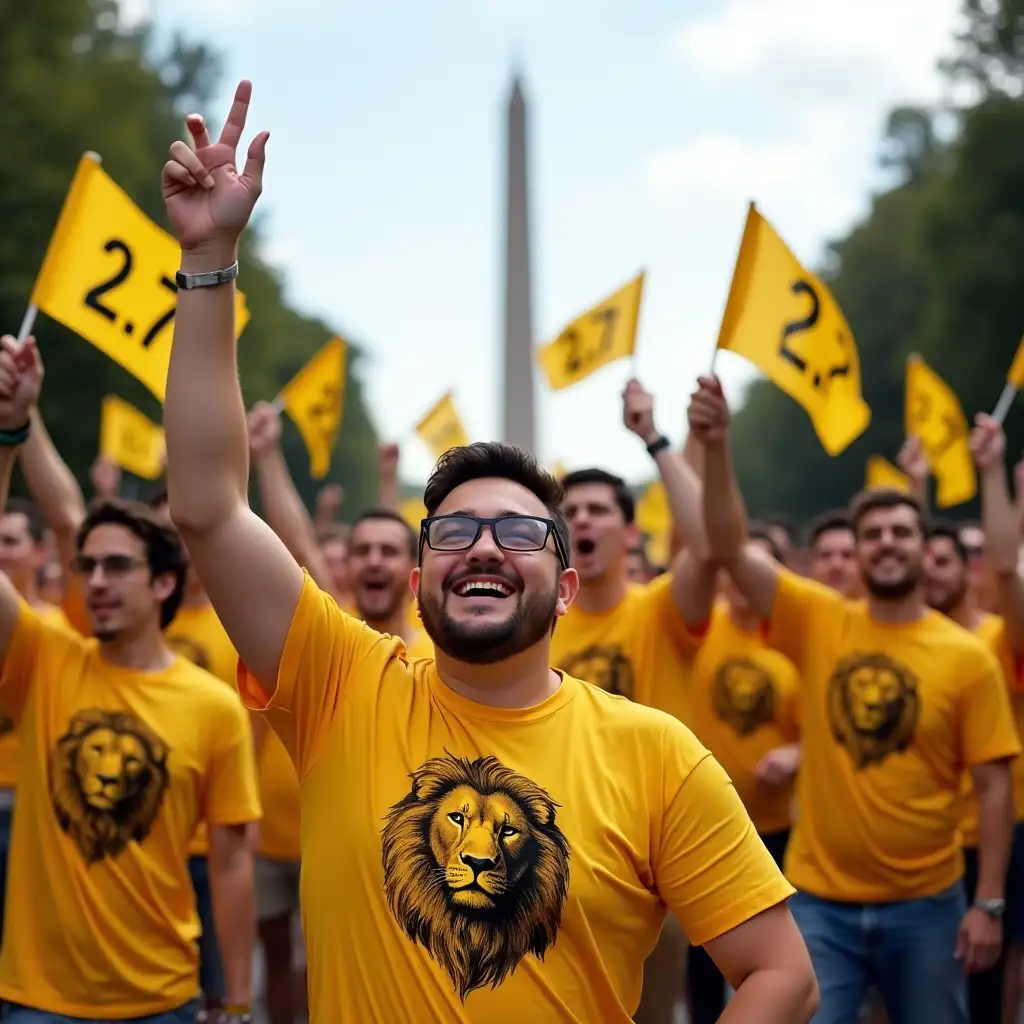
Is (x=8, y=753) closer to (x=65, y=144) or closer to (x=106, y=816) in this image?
(x=106, y=816)

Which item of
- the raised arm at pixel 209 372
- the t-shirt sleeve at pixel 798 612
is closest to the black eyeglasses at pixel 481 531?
the raised arm at pixel 209 372

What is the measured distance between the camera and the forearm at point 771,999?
2.54 m

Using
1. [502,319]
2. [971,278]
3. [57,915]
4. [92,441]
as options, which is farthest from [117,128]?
[57,915]

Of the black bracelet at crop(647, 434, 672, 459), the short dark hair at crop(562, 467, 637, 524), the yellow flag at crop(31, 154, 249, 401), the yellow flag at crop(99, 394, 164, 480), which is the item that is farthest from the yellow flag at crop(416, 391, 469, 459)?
the black bracelet at crop(647, 434, 672, 459)

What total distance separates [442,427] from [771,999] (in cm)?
792

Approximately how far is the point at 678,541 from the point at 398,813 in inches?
156

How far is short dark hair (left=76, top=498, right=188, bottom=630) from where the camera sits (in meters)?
4.49

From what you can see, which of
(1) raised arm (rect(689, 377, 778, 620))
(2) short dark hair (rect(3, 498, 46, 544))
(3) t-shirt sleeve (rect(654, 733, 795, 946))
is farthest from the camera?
(2) short dark hair (rect(3, 498, 46, 544))

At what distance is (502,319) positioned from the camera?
776 inches

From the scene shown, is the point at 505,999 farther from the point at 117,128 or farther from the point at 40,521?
the point at 117,128

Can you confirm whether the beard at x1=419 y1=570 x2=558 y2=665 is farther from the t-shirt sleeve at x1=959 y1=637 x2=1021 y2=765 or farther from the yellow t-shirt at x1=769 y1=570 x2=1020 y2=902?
the t-shirt sleeve at x1=959 y1=637 x2=1021 y2=765

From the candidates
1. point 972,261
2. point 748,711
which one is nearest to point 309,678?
point 748,711

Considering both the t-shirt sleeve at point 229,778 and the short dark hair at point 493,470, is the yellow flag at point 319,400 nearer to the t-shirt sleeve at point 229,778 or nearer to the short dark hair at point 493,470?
the t-shirt sleeve at point 229,778

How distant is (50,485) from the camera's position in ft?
16.5
